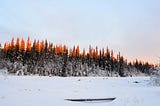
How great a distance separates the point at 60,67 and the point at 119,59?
37.9 metres

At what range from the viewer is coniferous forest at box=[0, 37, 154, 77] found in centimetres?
7069

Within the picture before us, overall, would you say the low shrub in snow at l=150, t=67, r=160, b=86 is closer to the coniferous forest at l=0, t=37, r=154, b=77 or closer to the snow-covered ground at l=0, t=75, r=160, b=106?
the snow-covered ground at l=0, t=75, r=160, b=106

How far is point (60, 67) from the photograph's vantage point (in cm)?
7625

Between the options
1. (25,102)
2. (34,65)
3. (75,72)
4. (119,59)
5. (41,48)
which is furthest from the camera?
(119,59)

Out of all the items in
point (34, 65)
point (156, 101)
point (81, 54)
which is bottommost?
point (156, 101)

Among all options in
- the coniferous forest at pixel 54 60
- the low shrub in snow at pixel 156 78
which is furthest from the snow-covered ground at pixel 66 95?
the coniferous forest at pixel 54 60

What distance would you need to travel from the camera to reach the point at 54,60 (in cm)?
8338

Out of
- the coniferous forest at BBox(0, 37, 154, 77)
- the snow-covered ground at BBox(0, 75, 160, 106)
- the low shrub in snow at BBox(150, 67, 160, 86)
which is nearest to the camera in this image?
the snow-covered ground at BBox(0, 75, 160, 106)

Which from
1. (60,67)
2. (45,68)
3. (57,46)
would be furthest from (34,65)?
(57,46)

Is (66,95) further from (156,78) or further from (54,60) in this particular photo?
(54,60)

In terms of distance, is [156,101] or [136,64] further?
[136,64]

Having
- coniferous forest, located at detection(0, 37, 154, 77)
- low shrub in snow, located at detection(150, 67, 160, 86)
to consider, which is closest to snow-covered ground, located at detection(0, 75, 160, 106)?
low shrub in snow, located at detection(150, 67, 160, 86)

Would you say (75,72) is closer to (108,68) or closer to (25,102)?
(108,68)

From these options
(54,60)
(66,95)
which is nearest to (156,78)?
(66,95)
